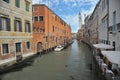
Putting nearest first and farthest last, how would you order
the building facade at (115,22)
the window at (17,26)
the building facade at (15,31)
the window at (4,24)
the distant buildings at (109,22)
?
the building facade at (115,22), the distant buildings at (109,22), the window at (4,24), the building facade at (15,31), the window at (17,26)

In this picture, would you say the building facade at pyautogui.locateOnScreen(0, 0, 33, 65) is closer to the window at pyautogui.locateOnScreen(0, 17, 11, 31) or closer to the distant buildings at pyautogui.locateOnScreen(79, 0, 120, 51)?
the window at pyautogui.locateOnScreen(0, 17, 11, 31)

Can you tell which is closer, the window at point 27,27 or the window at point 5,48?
the window at point 5,48

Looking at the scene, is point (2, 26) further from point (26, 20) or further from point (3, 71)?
point (26, 20)

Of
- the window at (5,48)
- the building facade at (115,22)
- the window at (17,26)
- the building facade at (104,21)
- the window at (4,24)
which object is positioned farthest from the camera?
the building facade at (104,21)

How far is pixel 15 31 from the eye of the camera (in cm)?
1956

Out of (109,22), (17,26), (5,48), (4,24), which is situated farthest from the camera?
(17,26)

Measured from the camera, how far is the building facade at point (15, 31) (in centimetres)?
1692

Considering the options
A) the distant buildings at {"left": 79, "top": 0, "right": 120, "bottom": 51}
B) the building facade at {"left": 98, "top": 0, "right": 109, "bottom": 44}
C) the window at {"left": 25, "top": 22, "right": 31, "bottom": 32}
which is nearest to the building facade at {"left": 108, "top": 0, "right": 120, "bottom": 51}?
the distant buildings at {"left": 79, "top": 0, "right": 120, "bottom": 51}

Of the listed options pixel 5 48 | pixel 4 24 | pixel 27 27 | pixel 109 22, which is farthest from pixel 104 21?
pixel 5 48

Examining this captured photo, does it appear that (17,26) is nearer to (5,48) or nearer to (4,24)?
(4,24)

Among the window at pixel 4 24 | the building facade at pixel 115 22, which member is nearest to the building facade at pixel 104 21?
the building facade at pixel 115 22

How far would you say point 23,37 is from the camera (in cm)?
2198

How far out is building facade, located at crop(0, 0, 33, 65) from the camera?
55.5 feet

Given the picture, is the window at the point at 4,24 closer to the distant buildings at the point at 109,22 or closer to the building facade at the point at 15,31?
the building facade at the point at 15,31
